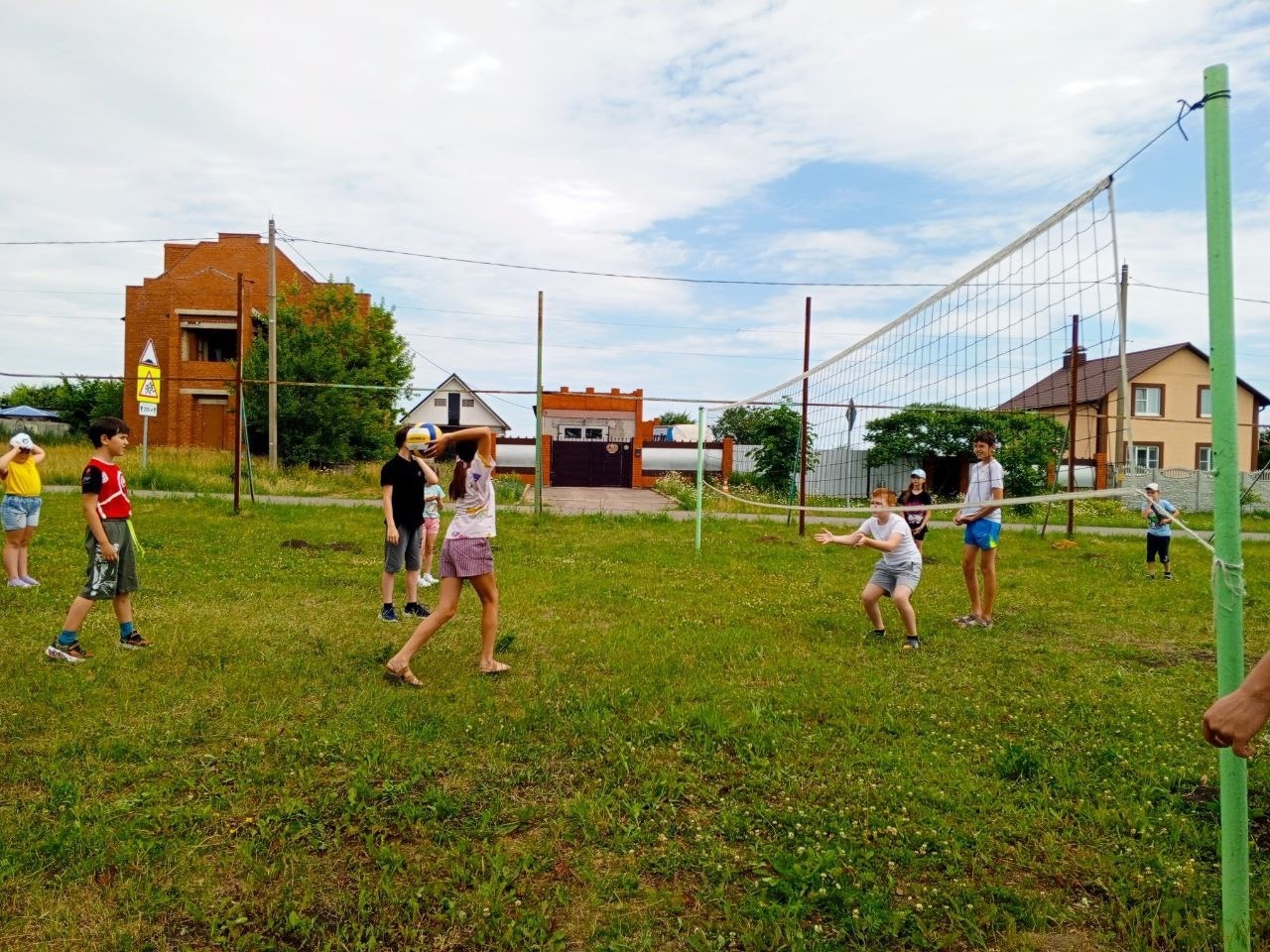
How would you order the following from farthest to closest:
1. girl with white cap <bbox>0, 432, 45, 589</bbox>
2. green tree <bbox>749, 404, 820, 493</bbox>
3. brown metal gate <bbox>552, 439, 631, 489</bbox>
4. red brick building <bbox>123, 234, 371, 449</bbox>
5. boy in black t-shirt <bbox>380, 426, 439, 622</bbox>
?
brown metal gate <bbox>552, 439, 631, 489</bbox> < red brick building <bbox>123, 234, 371, 449</bbox> < green tree <bbox>749, 404, 820, 493</bbox> < girl with white cap <bbox>0, 432, 45, 589</bbox> < boy in black t-shirt <bbox>380, 426, 439, 622</bbox>

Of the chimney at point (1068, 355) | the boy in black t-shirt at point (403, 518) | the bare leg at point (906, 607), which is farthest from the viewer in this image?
the chimney at point (1068, 355)

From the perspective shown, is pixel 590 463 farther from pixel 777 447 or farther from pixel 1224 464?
pixel 1224 464

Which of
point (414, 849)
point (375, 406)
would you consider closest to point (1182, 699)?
point (414, 849)

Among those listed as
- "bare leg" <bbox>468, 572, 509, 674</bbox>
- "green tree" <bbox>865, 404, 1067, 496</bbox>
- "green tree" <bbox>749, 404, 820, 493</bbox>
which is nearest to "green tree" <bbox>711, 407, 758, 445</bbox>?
"green tree" <bbox>749, 404, 820, 493</bbox>

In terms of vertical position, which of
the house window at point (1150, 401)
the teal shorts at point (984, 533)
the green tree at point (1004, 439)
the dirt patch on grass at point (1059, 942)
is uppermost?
the house window at point (1150, 401)

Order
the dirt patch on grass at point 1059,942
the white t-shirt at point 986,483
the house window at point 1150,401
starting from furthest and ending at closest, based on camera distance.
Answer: the house window at point 1150,401
the white t-shirt at point 986,483
the dirt patch on grass at point 1059,942

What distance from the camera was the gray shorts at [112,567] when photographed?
572cm

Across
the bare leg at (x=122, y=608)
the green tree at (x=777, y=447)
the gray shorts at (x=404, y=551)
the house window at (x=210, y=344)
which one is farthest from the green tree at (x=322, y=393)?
the bare leg at (x=122, y=608)

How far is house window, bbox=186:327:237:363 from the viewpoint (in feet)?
115

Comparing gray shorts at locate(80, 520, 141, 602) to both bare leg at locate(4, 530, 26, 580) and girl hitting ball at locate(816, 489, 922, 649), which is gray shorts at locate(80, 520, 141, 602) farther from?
girl hitting ball at locate(816, 489, 922, 649)

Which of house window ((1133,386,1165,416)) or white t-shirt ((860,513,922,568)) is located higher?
house window ((1133,386,1165,416))

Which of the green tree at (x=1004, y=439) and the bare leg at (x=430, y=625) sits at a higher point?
the green tree at (x=1004, y=439)

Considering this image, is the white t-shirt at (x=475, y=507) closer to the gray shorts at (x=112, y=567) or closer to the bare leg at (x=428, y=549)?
the gray shorts at (x=112, y=567)

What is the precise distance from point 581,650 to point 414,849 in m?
3.01
